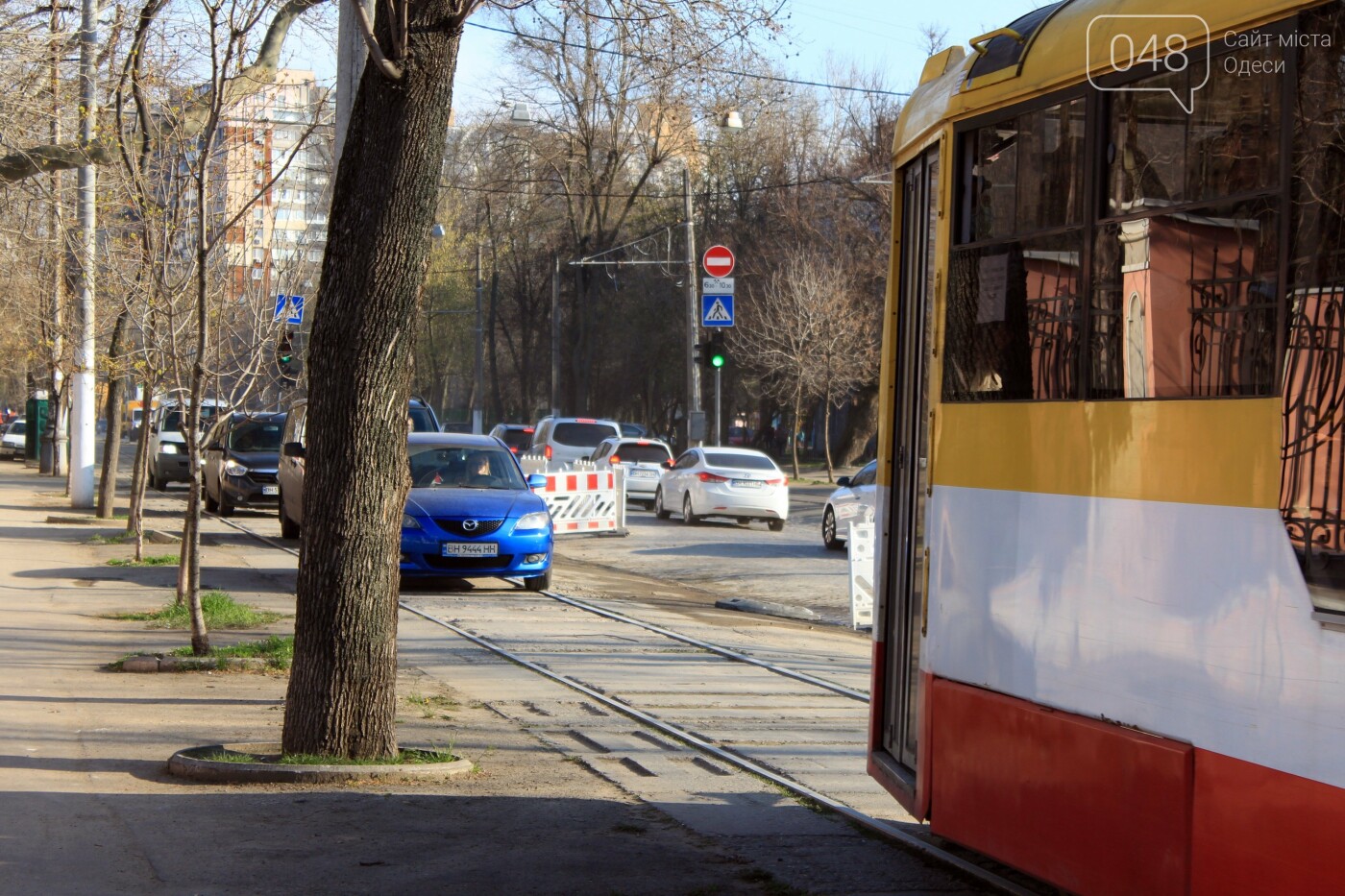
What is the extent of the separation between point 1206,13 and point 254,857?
442cm

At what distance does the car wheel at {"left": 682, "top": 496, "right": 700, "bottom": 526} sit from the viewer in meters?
28.8

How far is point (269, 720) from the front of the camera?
8781mm

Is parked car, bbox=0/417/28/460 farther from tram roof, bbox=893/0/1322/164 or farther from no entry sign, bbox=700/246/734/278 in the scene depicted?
tram roof, bbox=893/0/1322/164

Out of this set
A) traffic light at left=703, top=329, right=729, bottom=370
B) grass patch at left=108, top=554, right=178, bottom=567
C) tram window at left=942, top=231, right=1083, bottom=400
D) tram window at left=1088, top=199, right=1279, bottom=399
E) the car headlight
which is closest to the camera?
tram window at left=1088, top=199, right=1279, bottom=399

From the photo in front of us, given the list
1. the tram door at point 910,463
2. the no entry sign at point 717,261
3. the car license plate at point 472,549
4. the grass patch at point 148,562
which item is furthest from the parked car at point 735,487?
the tram door at point 910,463

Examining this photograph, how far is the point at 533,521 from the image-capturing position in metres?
15.8

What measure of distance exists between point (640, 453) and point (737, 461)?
642cm

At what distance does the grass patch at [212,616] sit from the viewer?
1270 centimetres

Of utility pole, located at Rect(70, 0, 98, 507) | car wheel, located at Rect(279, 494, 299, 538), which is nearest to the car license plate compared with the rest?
utility pole, located at Rect(70, 0, 98, 507)

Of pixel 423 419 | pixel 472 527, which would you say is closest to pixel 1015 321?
pixel 472 527

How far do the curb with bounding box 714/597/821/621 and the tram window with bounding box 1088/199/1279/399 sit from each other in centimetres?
1116

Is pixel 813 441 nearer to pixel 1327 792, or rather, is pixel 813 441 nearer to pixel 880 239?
pixel 880 239

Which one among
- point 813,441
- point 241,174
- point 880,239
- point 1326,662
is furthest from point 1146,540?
point 813,441

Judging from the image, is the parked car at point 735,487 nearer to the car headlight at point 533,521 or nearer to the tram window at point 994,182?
the car headlight at point 533,521
